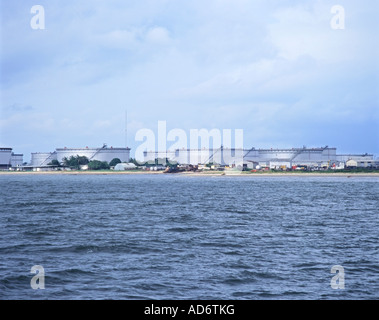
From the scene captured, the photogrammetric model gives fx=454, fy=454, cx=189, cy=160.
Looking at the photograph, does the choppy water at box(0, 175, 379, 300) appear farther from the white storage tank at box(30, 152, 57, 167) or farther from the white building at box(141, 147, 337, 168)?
the white storage tank at box(30, 152, 57, 167)

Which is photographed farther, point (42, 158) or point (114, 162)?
point (42, 158)

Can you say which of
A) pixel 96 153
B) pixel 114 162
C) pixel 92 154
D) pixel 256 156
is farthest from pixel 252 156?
pixel 92 154

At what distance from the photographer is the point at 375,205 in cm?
3412

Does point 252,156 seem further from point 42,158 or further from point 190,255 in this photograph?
point 190,255

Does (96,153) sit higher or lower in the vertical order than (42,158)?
higher

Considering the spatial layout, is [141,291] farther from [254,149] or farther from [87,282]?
[254,149]

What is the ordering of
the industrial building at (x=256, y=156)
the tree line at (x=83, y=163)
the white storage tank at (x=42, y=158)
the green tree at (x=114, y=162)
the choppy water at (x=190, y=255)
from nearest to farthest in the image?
the choppy water at (x=190, y=255)
the industrial building at (x=256, y=156)
the tree line at (x=83, y=163)
the green tree at (x=114, y=162)
the white storage tank at (x=42, y=158)

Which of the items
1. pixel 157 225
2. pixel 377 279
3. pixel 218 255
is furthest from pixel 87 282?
pixel 157 225

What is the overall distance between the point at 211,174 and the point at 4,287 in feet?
370

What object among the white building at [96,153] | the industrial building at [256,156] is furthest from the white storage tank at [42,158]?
the industrial building at [256,156]

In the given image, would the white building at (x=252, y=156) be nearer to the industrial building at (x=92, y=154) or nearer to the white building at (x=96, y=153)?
the industrial building at (x=92, y=154)

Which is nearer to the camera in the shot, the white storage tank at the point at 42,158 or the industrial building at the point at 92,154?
the industrial building at the point at 92,154

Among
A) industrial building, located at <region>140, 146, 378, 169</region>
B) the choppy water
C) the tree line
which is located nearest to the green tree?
the tree line

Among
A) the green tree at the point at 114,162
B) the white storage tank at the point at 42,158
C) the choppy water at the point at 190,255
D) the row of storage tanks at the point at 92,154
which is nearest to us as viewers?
the choppy water at the point at 190,255
